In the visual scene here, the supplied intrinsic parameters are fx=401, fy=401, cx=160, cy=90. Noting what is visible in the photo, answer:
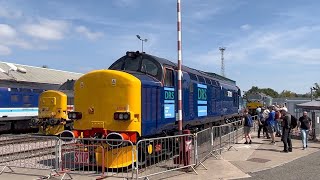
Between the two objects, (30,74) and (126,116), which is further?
(30,74)

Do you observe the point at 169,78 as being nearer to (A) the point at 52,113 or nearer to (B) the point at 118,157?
(B) the point at 118,157

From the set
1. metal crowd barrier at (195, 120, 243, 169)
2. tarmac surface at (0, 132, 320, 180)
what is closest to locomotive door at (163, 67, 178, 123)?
metal crowd barrier at (195, 120, 243, 169)

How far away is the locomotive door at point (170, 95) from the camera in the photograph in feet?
41.6

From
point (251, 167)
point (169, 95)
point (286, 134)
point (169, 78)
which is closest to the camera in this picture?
point (251, 167)

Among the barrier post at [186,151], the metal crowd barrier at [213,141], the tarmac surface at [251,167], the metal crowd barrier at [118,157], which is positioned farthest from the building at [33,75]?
the barrier post at [186,151]

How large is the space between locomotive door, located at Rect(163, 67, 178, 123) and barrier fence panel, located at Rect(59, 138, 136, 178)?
Result: 2551 mm

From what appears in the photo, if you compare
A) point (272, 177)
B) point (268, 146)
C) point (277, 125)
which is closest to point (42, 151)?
point (272, 177)

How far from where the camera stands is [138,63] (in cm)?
1264

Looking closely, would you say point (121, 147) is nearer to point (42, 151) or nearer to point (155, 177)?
point (155, 177)

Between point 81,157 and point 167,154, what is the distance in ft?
8.21

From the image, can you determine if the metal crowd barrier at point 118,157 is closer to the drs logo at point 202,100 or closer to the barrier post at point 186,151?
the barrier post at point 186,151

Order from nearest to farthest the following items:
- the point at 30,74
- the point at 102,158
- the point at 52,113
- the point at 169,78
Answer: the point at 102,158, the point at 169,78, the point at 52,113, the point at 30,74

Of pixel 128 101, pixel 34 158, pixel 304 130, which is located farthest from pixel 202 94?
pixel 34 158

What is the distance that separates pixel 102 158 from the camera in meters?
10.4
